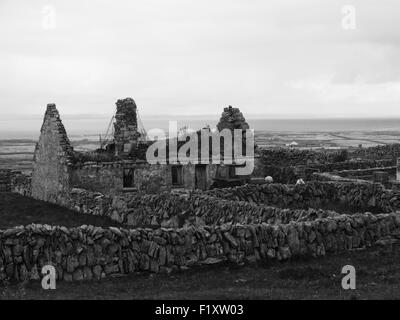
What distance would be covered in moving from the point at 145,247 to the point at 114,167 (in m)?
21.9

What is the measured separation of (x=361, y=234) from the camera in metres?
19.2

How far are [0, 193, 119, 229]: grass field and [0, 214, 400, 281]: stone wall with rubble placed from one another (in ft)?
33.6

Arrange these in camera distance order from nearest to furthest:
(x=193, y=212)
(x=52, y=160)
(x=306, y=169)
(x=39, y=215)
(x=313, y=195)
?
1. (x=193, y=212)
2. (x=313, y=195)
3. (x=39, y=215)
4. (x=52, y=160)
5. (x=306, y=169)

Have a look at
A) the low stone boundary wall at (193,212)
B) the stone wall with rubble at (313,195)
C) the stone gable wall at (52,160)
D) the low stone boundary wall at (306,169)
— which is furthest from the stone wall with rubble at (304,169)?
the low stone boundary wall at (193,212)

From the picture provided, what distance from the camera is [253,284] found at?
15.9m

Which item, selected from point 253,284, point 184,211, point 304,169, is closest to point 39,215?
point 184,211

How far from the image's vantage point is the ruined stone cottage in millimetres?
Result: 37844

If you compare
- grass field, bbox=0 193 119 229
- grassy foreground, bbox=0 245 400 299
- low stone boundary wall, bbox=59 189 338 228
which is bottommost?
grass field, bbox=0 193 119 229

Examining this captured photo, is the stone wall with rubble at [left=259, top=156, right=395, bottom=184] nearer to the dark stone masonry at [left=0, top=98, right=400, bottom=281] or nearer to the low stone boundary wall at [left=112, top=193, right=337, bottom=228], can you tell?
the dark stone masonry at [left=0, top=98, right=400, bottom=281]

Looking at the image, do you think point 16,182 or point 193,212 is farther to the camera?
point 16,182

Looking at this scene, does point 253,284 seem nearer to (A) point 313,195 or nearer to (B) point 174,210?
(B) point 174,210

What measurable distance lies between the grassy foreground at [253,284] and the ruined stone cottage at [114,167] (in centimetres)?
2112

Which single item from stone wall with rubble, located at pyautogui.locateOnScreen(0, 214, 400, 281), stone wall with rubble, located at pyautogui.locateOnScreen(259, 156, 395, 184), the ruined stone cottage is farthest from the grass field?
stone wall with rubble, located at pyautogui.locateOnScreen(259, 156, 395, 184)
